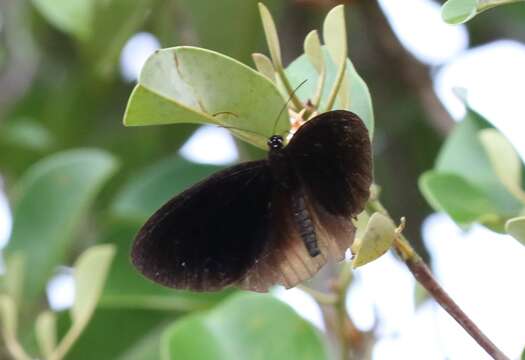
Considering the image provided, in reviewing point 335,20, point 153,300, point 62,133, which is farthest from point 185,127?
point 335,20

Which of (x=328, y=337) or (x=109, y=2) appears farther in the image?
(x=109, y=2)

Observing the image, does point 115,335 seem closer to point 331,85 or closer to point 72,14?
point 72,14

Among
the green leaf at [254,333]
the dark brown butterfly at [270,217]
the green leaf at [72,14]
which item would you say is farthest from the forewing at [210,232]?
the green leaf at [72,14]

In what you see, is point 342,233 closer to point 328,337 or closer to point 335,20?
point 335,20

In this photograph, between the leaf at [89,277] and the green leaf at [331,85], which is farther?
the leaf at [89,277]

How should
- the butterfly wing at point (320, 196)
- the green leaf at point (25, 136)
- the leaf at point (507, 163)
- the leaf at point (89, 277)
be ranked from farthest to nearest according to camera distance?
the green leaf at point (25, 136), the leaf at point (89, 277), the leaf at point (507, 163), the butterfly wing at point (320, 196)

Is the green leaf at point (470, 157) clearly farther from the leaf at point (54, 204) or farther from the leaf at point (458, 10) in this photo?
the leaf at point (54, 204)

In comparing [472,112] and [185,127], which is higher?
[472,112]

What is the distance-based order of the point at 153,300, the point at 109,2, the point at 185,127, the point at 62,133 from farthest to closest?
the point at 62,133, the point at 185,127, the point at 109,2, the point at 153,300

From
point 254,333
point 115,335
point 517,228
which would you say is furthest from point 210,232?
point 115,335
